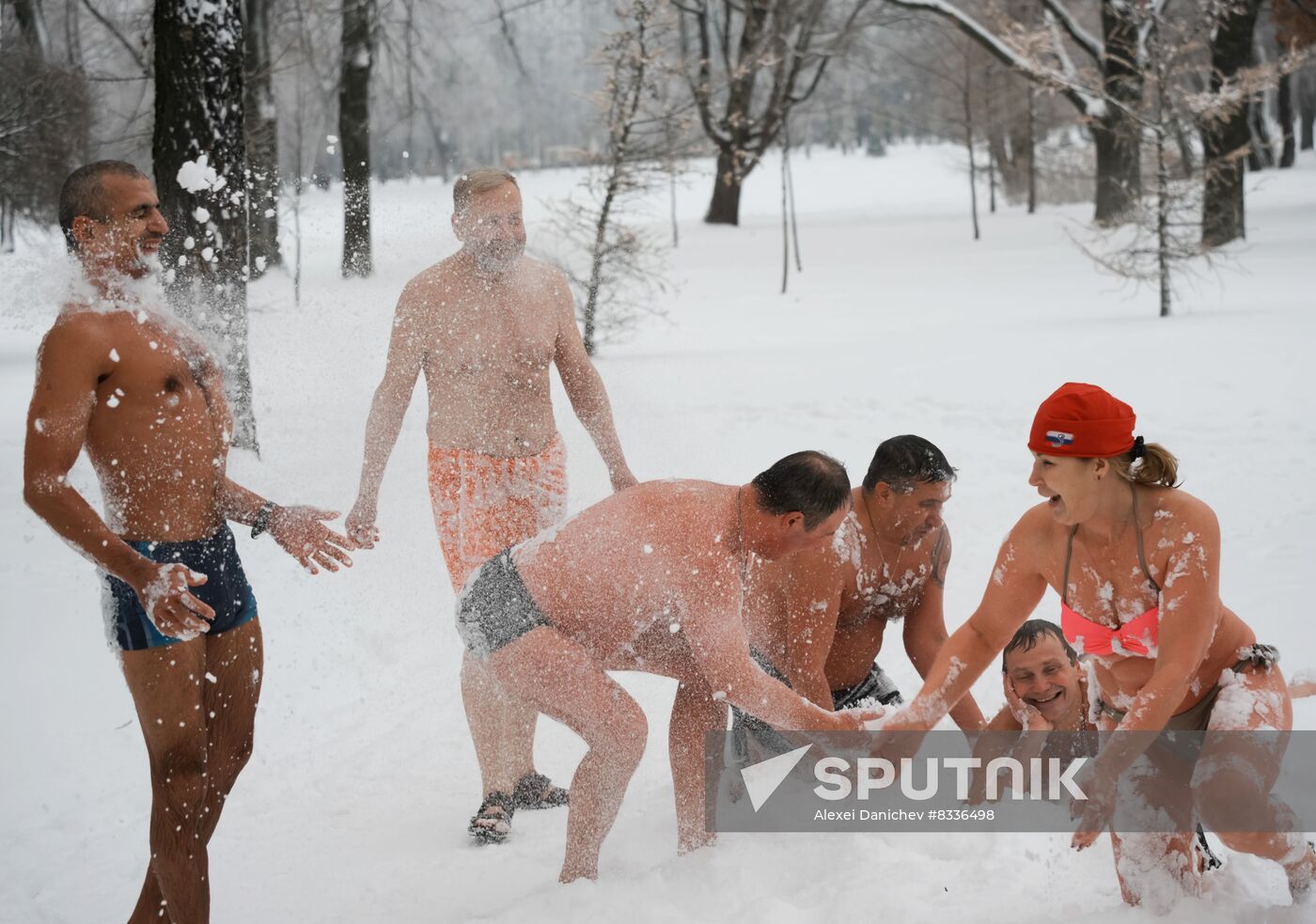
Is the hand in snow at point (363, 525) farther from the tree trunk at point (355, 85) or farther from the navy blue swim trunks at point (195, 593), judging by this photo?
the tree trunk at point (355, 85)

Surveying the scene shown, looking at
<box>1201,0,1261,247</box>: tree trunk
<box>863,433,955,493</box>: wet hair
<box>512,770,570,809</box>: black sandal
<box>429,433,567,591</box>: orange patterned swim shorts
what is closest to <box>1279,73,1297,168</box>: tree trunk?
<box>1201,0,1261,247</box>: tree trunk

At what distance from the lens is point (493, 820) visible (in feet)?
12.3

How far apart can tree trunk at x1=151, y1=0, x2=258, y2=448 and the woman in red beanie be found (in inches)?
198

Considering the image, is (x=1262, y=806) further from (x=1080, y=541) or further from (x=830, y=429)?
(x=830, y=429)

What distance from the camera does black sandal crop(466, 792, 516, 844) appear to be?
12.2ft

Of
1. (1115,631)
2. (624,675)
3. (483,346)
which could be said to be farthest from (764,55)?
(1115,631)

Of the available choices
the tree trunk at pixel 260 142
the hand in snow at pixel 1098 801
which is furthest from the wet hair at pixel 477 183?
the tree trunk at pixel 260 142

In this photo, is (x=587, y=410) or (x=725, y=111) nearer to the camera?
(x=587, y=410)

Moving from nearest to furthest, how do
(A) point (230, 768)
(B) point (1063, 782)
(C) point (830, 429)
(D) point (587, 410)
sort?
(A) point (230, 768), (B) point (1063, 782), (D) point (587, 410), (C) point (830, 429)

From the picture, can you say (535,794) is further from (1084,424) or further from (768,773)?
(1084,424)

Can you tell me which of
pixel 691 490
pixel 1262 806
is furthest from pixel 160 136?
pixel 1262 806

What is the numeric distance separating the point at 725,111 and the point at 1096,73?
329 inches

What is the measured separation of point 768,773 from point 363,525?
A: 1.51 meters

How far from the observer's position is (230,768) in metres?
3.12
